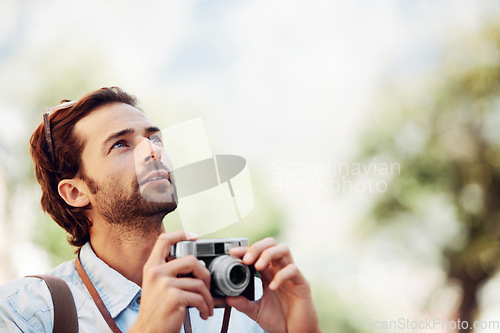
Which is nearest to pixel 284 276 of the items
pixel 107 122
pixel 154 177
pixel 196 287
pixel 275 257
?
pixel 275 257

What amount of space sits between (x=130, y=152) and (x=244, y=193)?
1.07 feet

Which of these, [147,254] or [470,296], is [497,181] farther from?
[147,254]

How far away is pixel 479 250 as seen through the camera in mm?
4855

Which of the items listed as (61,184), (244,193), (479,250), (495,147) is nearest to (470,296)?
(479,250)

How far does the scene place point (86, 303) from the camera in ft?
3.78

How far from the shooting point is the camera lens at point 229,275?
0.96 meters

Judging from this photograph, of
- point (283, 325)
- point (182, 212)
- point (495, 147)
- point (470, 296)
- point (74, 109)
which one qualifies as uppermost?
point (74, 109)

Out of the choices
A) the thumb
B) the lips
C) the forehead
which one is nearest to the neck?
the lips

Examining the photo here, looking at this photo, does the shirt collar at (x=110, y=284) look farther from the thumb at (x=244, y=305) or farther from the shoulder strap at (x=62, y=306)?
the thumb at (x=244, y=305)

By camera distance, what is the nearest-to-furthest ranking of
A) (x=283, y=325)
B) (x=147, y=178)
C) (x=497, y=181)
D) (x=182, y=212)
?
(x=283, y=325)
(x=147, y=178)
(x=182, y=212)
(x=497, y=181)

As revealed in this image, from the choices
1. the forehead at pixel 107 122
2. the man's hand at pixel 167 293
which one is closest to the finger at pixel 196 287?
the man's hand at pixel 167 293

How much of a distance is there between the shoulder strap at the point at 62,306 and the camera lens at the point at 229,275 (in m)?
0.32

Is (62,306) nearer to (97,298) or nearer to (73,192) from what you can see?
(97,298)

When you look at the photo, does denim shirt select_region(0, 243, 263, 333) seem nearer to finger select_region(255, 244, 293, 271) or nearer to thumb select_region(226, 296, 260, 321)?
thumb select_region(226, 296, 260, 321)
